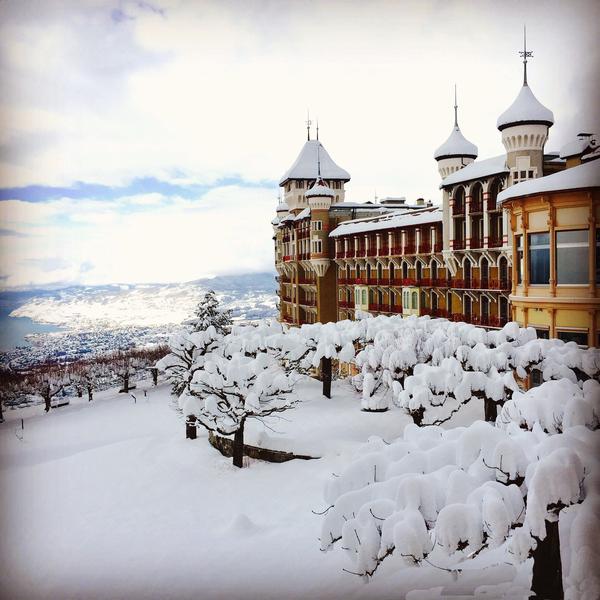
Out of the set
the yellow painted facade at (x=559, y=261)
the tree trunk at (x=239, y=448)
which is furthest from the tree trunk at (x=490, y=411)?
the tree trunk at (x=239, y=448)

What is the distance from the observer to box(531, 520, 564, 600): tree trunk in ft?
13.4

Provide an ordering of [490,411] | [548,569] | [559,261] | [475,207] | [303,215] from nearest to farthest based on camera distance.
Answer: [548,569] < [559,261] < [490,411] < [475,207] < [303,215]

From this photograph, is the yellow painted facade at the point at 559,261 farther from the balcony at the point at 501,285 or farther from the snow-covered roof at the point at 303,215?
the snow-covered roof at the point at 303,215

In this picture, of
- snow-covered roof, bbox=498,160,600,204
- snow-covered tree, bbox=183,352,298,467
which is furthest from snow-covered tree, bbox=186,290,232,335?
snow-covered roof, bbox=498,160,600,204

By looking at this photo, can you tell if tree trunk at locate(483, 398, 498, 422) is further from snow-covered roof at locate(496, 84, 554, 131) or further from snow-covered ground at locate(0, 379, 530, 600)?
snow-covered roof at locate(496, 84, 554, 131)

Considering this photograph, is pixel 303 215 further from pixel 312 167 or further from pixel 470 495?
pixel 470 495

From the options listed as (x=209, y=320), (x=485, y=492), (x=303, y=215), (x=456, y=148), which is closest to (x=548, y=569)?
(x=485, y=492)

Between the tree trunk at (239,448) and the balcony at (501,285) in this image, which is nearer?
the tree trunk at (239,448)

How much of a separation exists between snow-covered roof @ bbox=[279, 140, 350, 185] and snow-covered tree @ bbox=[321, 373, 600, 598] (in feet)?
75.5

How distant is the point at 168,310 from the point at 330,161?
19.7 metres

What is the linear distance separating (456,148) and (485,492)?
48.6 ft

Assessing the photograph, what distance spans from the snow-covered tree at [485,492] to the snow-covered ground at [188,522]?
103 cm

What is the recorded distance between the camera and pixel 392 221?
65.5 ft

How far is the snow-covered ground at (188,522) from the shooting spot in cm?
506
